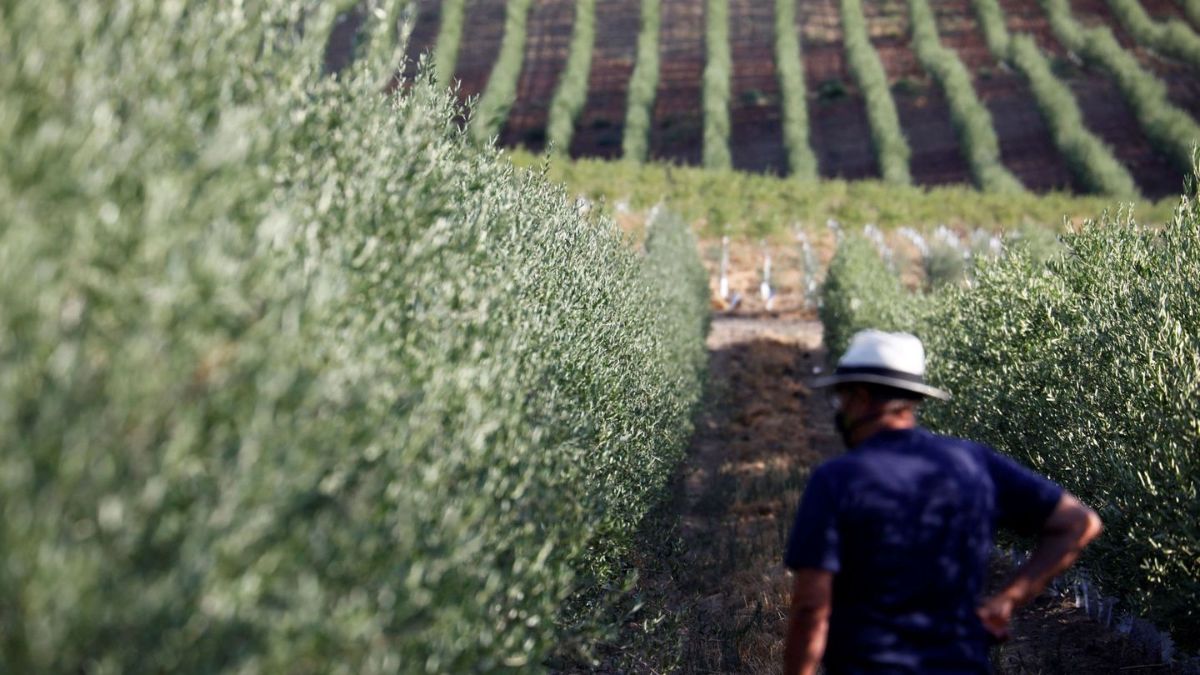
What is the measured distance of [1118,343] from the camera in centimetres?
996

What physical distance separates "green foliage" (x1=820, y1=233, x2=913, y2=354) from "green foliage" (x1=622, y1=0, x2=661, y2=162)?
27.4 m

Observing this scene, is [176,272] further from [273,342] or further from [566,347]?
[566,347]

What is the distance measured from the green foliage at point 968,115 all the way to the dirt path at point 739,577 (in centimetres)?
3371

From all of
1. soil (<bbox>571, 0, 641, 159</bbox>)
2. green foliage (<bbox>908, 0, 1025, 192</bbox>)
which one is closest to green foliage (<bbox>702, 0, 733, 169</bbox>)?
soil (<bbox>571, 0, 641, 159</bbox>)

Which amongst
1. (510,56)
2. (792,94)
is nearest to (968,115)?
(792,94)

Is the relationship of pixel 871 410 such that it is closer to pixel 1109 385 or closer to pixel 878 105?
pixel 1109 385

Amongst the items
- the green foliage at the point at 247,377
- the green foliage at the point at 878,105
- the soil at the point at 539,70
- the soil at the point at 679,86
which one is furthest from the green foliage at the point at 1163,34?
the green foliage at the point at 247,377

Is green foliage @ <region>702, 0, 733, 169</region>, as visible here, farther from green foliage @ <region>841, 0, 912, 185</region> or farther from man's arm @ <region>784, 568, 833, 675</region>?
man's arm @ <region>784, 568, 833, 675</region>

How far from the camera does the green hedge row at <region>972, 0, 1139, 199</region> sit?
54719mm

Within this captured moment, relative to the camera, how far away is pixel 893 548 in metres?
4.15

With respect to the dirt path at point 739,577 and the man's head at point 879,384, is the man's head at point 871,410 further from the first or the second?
the dirt path at point 739,577

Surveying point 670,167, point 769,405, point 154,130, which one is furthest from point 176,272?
point 670,167

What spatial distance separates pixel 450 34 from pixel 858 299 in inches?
2074

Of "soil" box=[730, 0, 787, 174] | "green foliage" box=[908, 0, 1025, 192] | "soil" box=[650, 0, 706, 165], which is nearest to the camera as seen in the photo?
"green foliage" box=[908, 0, 1025, 192]
